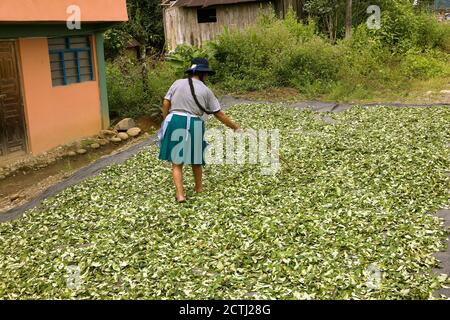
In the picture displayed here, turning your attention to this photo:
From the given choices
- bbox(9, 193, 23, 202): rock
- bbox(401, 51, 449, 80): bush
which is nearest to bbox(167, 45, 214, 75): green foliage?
bbox(401, 51, 449, 80): bush

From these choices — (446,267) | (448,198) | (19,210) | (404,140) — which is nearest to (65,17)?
(19,210)

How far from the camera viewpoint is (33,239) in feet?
15.8

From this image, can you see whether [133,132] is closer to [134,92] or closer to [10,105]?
[134,92]

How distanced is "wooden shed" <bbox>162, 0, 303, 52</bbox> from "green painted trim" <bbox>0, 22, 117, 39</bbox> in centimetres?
655

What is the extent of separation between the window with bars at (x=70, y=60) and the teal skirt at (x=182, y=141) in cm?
498

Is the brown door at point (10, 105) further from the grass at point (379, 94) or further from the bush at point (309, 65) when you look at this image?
the bush at point (309, 65)

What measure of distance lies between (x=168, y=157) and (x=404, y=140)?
3.62 meters

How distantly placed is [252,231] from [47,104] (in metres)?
6.12

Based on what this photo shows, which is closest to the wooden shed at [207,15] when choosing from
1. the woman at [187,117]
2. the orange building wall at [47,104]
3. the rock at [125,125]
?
the rock at [125,125]

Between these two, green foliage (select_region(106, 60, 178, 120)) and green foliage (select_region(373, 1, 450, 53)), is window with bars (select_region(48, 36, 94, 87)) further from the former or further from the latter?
green foliage (select_region(373, 1, 450, 53))

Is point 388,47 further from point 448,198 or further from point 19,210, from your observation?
point 19,210

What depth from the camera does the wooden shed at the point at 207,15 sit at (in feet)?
52.9

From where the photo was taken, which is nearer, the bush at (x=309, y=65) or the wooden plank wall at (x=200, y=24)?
the bush at (x=309, y=65)

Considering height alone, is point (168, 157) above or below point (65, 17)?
below
